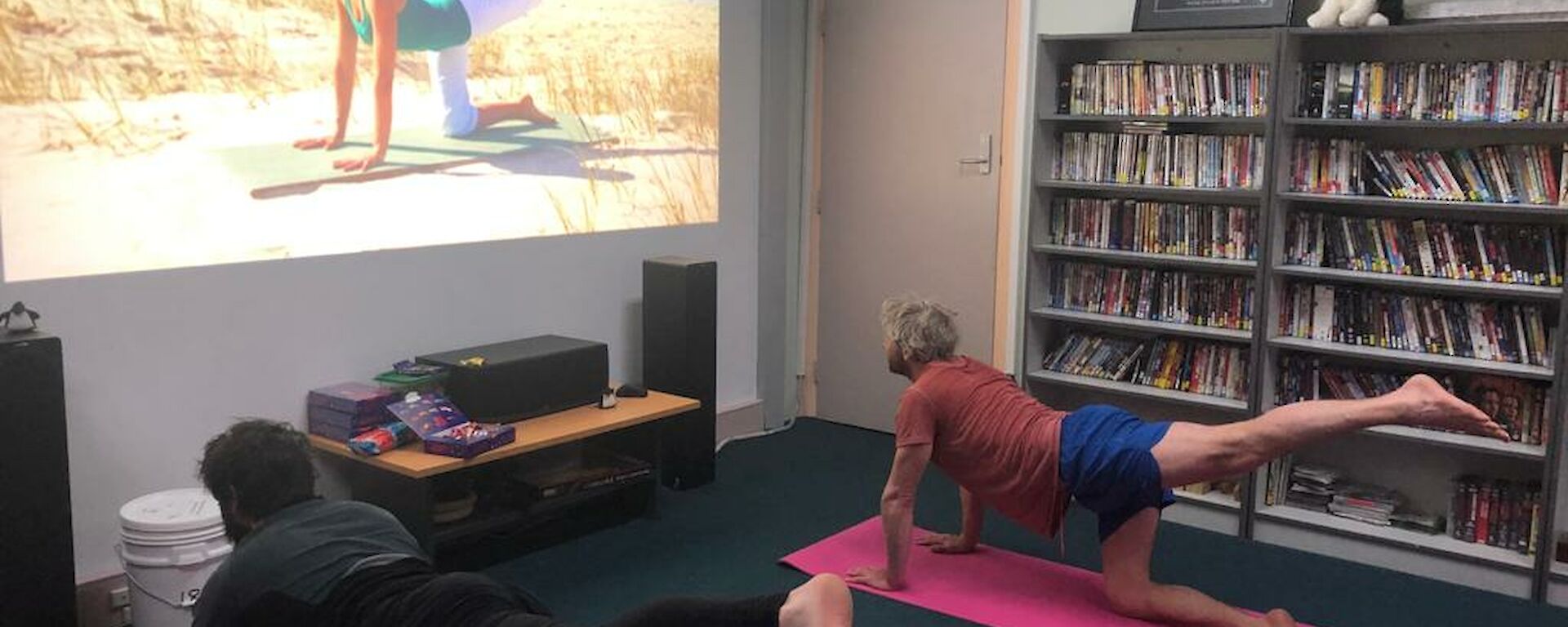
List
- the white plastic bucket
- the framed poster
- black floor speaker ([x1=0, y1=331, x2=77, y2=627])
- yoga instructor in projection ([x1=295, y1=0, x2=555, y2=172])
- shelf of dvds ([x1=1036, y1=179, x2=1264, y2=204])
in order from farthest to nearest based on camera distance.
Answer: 1. shelf of dvds ([x1=1036, y1=179, x2=1264, y2=204])
2. the framed poster
3. yoga instructor in projection ([x1=295, y1=0, x2=555, y2=172])
4. the white plastic bucket
5. black floor speaker ([x1=0, y1=331, x2=77, y2=627])

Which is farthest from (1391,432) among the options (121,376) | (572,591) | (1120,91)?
(121,376)

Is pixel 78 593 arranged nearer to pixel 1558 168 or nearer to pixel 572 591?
pixel 572 591

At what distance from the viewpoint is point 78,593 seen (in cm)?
342

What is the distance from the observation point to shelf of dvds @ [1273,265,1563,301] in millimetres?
3859

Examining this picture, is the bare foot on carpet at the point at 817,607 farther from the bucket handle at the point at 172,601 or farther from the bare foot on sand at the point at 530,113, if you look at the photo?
the bare foot on sand at the point at 530,113

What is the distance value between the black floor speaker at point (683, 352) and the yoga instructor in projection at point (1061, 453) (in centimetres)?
108

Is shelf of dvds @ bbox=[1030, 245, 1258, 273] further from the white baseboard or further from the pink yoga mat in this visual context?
the white baseboard

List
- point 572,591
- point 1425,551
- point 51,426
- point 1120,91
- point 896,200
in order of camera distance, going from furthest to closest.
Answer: point 896,200
point 1120,91
point 1425,551
point 572,591
point 51,426

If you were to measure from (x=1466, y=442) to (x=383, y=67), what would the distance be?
→ 140 inches

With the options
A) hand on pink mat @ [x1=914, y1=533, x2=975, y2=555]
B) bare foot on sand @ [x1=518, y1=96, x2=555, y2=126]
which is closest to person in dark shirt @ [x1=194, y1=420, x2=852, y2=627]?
hand on pink mat @ [x1=914, y1=533, x2=975, y2=555]

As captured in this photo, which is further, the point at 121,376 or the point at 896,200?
the point at 896,200

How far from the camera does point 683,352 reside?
15.6 feet

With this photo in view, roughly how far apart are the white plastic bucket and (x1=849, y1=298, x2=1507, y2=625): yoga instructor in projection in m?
1.79

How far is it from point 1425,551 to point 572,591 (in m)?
2.66
